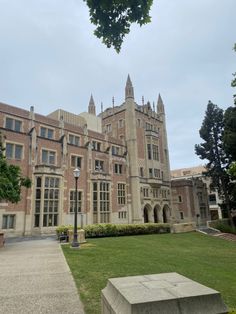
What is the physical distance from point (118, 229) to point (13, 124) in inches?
650

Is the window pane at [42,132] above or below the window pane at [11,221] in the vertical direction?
above

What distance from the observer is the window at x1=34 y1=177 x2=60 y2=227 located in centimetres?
2673

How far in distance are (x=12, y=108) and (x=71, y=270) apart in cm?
2386

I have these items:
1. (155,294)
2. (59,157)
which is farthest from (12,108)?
(155,294)

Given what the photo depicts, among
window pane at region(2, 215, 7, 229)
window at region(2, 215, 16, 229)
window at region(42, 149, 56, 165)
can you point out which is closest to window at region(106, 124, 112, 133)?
window at region(42, 149, 56, 165)

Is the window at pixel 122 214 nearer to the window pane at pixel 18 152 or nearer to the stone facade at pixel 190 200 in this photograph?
the stone facade at pixel 190 200

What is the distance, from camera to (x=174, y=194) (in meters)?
47.3

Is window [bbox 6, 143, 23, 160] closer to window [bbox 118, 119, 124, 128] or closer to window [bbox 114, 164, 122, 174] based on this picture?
window [bbox 114, 164, 122, 174]

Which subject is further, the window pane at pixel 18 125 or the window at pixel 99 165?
the window at pixel 99 165

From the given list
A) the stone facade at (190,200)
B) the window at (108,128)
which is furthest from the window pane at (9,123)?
the stone facade at (190,200)

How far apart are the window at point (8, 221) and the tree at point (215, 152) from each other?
94.8ft

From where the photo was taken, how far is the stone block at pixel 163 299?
264 centimetres

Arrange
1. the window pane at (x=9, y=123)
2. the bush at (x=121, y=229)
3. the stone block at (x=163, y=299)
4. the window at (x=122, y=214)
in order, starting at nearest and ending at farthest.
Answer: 1. the stone block at (x=163, y=299)
2. the bush at (x=121, y=229)
3. the window pane at (x=9, y=123)
4. the window at (x=122, y=214)

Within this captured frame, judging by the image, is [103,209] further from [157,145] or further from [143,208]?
[157,145]
